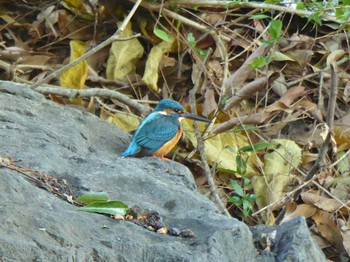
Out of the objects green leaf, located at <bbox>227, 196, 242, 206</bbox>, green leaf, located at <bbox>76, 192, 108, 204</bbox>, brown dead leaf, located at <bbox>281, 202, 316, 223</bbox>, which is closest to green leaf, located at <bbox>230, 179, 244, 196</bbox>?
green leaf, located at <bbox>227, 196, 242, 206</bbox>

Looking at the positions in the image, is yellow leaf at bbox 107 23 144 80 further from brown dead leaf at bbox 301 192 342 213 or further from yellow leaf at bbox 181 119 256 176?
brown dead leaf at bbox 301 192 342 213

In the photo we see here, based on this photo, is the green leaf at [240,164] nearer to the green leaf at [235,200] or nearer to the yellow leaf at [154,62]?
the green leaf at [235,200]

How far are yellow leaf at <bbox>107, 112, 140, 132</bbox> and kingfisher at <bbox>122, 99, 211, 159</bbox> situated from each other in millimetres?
514

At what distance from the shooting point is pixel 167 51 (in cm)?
641

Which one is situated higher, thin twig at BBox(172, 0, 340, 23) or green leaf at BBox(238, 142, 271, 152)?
thin twig at BBox(172, 0, 340, 23)

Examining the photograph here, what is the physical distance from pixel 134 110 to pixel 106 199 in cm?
281

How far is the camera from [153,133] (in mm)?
4941

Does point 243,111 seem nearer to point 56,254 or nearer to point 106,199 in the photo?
point 106,199

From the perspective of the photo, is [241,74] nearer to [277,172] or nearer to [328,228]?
[277,172]

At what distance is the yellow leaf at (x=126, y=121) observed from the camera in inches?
226

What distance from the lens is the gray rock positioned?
276 centimetres

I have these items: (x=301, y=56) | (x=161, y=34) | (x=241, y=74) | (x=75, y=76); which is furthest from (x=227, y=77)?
(x=75, y=76)

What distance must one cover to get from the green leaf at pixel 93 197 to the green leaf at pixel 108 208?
26mm

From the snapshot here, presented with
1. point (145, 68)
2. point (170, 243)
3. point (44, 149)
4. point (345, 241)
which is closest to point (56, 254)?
point (170, 243)
